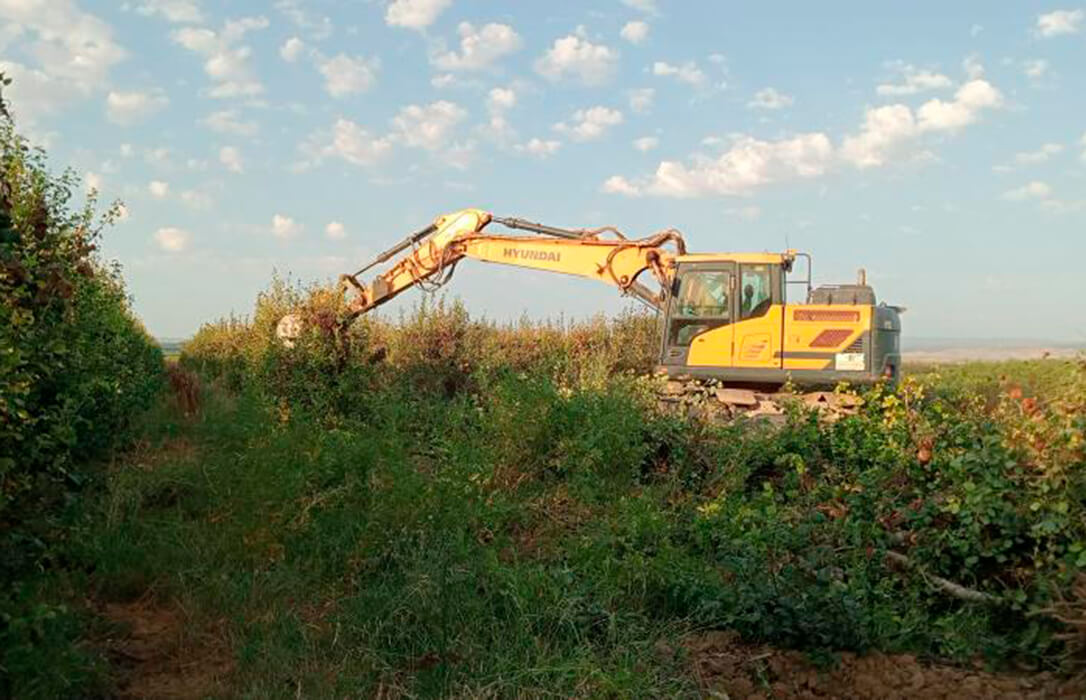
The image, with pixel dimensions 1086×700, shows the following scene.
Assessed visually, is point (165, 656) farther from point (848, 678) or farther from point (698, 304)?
point (698, 304)

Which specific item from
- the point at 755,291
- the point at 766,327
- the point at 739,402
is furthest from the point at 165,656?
the point at 755,291

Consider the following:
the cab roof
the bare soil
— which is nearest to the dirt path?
the bare soil

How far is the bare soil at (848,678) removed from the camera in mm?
4370

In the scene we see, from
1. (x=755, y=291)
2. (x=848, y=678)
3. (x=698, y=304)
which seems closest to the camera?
(x=848, y=678)

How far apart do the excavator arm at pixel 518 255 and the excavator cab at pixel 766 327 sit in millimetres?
1123

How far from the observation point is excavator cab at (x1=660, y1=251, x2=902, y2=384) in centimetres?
1247

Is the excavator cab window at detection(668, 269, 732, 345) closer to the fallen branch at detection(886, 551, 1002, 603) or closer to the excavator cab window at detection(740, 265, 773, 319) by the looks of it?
the excavator cab window at detection(740, 265, 773, 319)

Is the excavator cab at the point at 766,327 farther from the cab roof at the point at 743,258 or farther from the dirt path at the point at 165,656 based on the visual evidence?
the dirt path at the point at 165,656

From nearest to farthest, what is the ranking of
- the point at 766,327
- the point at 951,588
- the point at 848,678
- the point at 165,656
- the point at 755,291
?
1. the point at 848,678
2. the point at 165,656
3. the point at 951,588
4. the point at 766,327
5. the point at 755,291

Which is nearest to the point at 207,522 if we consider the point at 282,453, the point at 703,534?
the point at 282,453

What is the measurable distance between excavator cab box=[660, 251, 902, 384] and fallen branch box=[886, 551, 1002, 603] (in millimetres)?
6659

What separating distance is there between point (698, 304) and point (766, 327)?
110 centimetres

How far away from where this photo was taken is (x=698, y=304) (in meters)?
13.4

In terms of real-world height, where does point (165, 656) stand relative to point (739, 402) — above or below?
below
